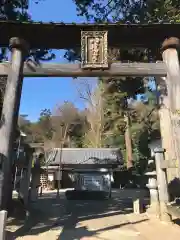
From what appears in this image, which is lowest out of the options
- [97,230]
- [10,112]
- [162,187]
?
[97,230]

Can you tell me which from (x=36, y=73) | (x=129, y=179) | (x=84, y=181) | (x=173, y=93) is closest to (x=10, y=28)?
(x=36, y=73)

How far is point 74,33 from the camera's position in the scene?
707 centimetres

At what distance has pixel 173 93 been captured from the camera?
20.9ft

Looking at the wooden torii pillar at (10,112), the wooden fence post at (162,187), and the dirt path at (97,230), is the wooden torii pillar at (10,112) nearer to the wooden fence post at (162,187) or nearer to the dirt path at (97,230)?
the dirt path at (97,230)

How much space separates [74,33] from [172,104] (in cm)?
327

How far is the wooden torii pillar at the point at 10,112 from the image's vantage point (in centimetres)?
556

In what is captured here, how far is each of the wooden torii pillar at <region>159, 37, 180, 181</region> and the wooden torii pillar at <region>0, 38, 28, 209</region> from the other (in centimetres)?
377

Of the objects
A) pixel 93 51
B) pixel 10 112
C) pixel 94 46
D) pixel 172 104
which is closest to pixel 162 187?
pixel 172 104

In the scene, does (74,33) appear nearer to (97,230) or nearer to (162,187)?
(162,187)

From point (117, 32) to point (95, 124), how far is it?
27.6 metres

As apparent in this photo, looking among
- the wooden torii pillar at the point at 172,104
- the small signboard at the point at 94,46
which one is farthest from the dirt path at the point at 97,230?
the small signboard at the point at 94,46

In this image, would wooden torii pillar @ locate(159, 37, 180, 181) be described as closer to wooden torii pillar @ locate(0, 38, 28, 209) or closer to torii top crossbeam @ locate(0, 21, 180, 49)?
torii top crossbeam @ locate(0, 21, 180, 49)

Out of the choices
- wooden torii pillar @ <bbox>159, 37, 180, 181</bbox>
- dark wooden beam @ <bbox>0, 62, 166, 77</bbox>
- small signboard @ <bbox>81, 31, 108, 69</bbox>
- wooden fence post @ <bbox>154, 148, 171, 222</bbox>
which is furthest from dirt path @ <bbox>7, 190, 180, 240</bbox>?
small signboard @ <bbox>81, 31, 108, 69</bbox>

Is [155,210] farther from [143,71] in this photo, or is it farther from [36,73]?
[36,73]
